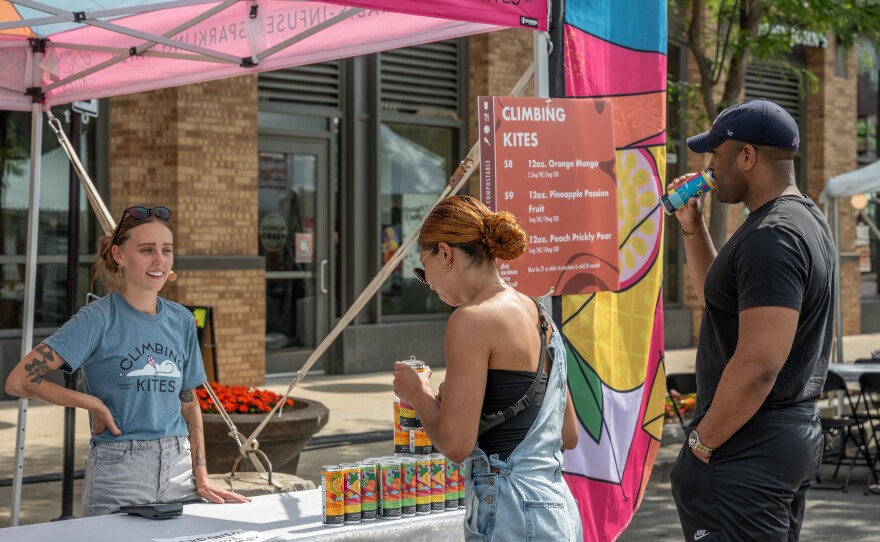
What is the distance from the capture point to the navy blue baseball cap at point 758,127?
11.0ft

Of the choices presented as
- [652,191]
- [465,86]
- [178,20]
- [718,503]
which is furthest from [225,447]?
[465,86]

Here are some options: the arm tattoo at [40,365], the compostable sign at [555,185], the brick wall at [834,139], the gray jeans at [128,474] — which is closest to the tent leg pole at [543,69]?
the compostable sign at [555,185]

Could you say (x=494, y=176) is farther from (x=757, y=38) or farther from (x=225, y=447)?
(x=757, y=38)

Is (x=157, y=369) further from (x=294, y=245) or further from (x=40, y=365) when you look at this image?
(x=294, y=245)

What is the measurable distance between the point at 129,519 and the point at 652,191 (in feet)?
9.47

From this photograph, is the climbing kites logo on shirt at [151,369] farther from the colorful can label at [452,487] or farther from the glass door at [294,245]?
the glass door at [294,245]

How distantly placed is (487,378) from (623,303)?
2512 mm

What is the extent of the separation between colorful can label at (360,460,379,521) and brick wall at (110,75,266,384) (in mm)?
8659

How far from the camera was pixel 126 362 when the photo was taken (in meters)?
3.99

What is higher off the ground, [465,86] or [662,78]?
[465,86]

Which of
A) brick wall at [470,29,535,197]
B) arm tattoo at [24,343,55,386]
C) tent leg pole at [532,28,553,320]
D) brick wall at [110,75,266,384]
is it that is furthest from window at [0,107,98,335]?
arm tattoo at [24,343,55,386]

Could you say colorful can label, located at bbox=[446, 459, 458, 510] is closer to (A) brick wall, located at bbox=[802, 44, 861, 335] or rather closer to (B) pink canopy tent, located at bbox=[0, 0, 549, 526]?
(B) pink canopy tent, located at bbox=[0, 0, 549, 526]

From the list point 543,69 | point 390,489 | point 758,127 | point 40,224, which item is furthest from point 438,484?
point 40,224

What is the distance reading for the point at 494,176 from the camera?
15.3ft
